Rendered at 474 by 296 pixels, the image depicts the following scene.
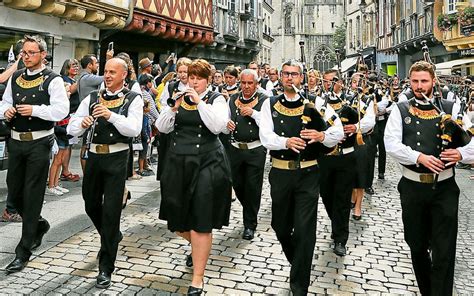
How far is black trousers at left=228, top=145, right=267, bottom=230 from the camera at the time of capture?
6.45 m

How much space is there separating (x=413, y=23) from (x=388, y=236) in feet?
79.6

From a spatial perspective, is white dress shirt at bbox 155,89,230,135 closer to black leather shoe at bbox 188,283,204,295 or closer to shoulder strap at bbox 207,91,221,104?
shoulder strap at bbox 207,91,221,104

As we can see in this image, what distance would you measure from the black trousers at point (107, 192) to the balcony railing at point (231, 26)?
66.4 ft

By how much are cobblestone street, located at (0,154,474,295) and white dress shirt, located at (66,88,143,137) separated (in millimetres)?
1396

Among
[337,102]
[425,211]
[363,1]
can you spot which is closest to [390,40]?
[363,1]

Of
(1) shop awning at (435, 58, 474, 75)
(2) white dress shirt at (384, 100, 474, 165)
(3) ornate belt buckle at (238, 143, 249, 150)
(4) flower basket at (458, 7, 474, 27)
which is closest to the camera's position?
(2) white dress shirt at (384, 100, 474, 165)

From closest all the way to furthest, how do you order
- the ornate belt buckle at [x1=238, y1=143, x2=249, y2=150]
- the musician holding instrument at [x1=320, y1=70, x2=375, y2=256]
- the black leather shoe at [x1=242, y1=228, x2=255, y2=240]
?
the musician holding instrument at [x1=320, y1=70, x2=375, y2=256] → the black leather shoe at [x1=242, y1=228, x2=255, y2=240] → the ornate belt buckle at [x1=238, y1=143, x2=249, y2=150]

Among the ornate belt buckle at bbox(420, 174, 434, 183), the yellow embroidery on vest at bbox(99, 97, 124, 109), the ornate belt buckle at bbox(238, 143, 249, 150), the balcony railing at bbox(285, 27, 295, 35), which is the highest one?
the balcony railing at bbox(285, 27, 295, 35)

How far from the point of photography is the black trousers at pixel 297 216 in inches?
174

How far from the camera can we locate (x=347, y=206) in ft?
19.6

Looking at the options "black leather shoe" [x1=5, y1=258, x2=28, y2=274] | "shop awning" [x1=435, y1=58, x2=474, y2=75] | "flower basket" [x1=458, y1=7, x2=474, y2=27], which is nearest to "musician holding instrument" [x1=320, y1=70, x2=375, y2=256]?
"black leather shoe" [x1=5, y1=258, x2=28, y2=274]

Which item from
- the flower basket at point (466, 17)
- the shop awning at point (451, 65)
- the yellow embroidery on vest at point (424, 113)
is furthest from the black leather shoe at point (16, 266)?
the flower basket at point (466, 17)

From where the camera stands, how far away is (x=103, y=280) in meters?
4.64

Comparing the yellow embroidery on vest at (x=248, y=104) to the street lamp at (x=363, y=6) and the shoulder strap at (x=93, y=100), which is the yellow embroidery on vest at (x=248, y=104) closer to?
the shoulder strap at (x=93, y=100)
